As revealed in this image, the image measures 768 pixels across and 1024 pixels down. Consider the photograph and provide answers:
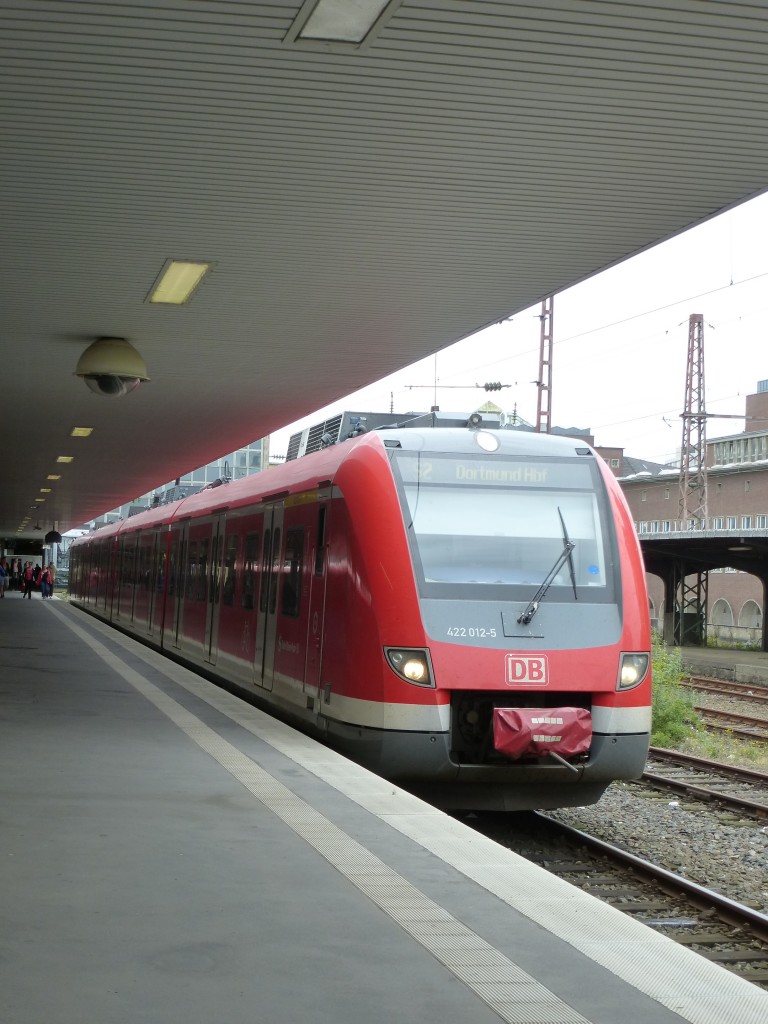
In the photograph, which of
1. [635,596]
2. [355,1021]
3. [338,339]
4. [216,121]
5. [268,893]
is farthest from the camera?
[338,339]

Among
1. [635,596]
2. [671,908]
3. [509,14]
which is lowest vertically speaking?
[671,908]

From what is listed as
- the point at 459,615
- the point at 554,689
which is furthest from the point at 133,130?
the point at 554,689

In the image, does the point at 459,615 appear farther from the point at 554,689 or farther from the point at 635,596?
the point at 635,596

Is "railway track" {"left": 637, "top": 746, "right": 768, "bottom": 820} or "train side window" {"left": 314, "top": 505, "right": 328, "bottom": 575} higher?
"train side window" {"left": 314, "top": 505, "right": 328, "bottom": 575}

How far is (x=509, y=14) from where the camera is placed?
5.35 meters

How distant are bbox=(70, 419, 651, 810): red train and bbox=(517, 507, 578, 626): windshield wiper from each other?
0.02 m

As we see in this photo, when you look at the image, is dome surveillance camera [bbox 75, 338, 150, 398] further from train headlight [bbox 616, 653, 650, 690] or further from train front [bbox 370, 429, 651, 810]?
train headlight [bbox 616, 653, 650, 690]

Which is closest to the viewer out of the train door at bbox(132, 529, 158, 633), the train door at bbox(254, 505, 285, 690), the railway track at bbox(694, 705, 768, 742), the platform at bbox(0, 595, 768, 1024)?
the platform at bbox(0, 595, 768, 1024)

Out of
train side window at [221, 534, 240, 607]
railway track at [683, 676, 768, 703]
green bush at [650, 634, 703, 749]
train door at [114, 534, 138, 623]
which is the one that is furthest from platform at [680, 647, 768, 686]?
train side window at [221, 534, 240, 607]

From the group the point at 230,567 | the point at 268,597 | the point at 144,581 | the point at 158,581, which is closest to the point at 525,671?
the point at 268,597

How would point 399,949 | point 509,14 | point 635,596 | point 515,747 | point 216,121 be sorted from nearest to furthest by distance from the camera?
point 399,949 < point 509,14 < point 216,121 < point 515,747 < point 635,596

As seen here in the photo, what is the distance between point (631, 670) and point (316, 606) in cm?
273

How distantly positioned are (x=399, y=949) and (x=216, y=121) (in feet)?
15.0

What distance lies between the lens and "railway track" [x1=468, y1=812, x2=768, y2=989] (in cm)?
704
